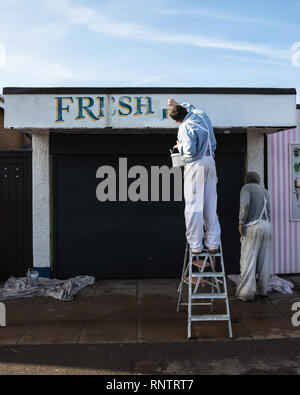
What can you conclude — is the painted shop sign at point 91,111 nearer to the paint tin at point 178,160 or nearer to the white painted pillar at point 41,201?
the white painted pillar at point 41,201

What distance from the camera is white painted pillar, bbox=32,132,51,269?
7.57 meters

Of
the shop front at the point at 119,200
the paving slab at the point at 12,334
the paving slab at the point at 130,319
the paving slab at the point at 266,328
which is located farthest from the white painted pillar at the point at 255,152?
the paving slab at the point at 12,334

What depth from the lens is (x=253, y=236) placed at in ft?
20.5

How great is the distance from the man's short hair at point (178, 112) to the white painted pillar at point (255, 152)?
2.86 metres

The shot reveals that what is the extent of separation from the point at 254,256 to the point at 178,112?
2650 mm

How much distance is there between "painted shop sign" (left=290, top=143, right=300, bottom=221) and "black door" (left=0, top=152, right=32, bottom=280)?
5141mm

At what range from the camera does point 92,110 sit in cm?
655

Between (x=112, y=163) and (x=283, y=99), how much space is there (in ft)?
10.8

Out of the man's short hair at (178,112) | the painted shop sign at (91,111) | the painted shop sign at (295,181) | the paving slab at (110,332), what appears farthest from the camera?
the painted shop sign at (295,181)

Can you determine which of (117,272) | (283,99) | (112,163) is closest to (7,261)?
(117,272)

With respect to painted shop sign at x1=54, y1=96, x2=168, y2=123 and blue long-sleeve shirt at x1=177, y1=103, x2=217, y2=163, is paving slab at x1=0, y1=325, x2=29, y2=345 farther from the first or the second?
painted shop sign at x1=54, y1=96, x2=168, y2=123

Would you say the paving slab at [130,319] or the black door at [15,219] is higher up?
the black door at [15,219]

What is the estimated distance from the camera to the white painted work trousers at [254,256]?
6234 millimetres

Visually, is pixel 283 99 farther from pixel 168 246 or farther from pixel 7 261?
pixel 7 261
